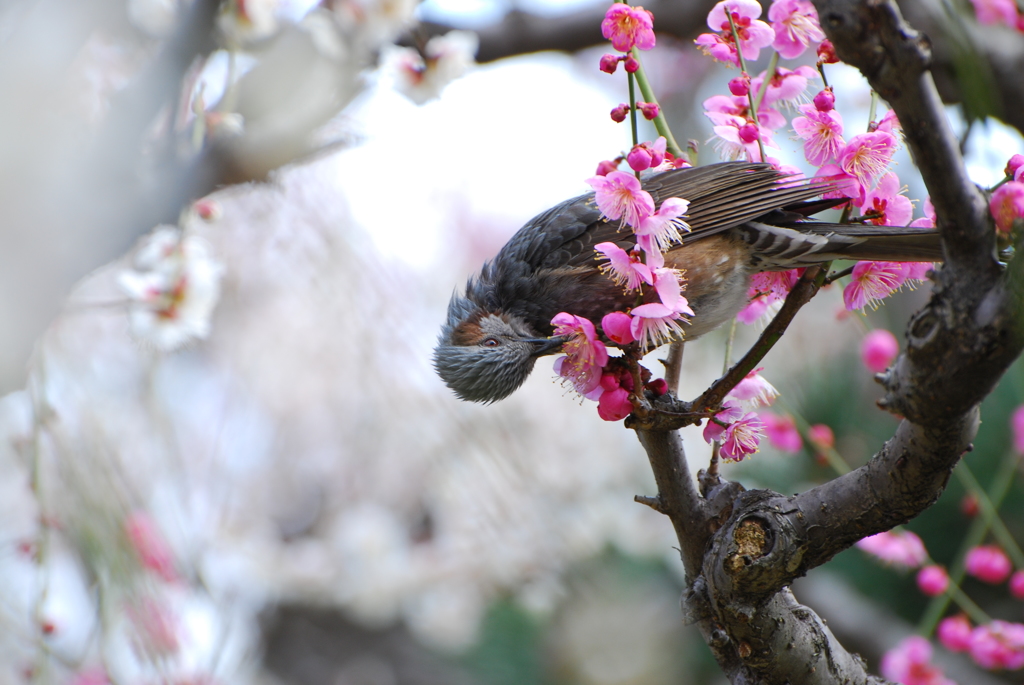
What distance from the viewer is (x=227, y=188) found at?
2.80 m

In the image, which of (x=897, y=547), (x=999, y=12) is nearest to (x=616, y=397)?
(x=897, y=547)

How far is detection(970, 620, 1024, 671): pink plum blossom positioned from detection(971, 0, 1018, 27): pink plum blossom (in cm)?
213

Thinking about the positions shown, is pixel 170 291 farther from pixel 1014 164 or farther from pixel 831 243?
pixel 1014 164

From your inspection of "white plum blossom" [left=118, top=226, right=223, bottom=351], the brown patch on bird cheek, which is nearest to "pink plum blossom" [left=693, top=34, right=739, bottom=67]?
the brown patch on bird cheek

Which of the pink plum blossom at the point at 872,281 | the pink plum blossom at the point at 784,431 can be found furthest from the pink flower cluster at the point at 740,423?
the pink plum blossom at the point at 784,431

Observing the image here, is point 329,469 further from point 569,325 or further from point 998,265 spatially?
point 998,265

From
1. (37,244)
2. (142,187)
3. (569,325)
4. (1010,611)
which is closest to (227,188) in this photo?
(142,187)

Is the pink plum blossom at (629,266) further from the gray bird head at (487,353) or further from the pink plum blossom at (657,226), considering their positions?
the gray bird head at (487,353)

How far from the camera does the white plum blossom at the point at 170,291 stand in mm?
2732

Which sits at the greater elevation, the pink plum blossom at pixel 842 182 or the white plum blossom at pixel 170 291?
the white plum blossom at pixel 170 291

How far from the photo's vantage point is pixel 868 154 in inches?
57.7

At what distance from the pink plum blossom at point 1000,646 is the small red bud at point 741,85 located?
179 cm

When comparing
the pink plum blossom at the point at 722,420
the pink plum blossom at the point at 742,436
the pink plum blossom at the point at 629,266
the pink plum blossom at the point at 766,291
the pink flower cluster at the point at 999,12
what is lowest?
the pink plum blossom at the point at 742,436

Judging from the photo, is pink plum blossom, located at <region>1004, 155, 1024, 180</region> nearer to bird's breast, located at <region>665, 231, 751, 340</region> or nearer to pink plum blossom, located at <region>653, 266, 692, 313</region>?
pink plum blossom, located at <region>653, 266, 692, 313</region>
